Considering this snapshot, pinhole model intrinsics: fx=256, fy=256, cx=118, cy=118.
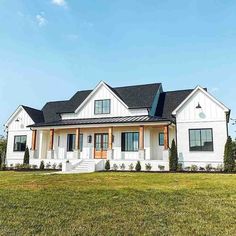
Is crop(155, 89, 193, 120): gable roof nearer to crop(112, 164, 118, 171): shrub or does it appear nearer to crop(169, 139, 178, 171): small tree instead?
crop(169, 139, 178, 171): small tree

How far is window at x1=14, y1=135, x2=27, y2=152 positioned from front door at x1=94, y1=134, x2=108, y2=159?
8069mm

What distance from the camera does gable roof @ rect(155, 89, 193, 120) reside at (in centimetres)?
2278

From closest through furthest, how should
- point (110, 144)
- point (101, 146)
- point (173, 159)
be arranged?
1. point (173, 159)
2. point (110, 144)
3. point (101, 146)

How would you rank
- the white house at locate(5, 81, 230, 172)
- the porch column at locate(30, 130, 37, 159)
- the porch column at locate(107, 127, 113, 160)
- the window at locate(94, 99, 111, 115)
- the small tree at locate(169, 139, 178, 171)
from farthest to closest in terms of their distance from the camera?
the window at locate(94, 99, 111, 115)
the porch column at locate(30, 130, 37, 159)
the porch column at locate(107, 127, 113, 160)
the white house at locate(5, 81, 230, 172)
the small tree at locate(169, 139, 178, 171)

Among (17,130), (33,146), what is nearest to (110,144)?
(33,146)

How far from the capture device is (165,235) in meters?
4.54

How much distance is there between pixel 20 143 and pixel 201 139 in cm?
1759

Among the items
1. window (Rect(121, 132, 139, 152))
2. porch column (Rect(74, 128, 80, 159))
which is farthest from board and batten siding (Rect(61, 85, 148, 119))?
porch column (Rect(74, 128, 80, 159))

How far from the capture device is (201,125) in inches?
769

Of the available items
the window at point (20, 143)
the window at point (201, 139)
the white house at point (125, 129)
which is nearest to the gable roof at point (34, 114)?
the white house at point (125, 129)

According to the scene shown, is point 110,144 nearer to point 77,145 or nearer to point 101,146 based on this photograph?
point 101,146

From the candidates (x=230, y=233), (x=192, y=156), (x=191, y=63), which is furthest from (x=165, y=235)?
(x=191, y=63)

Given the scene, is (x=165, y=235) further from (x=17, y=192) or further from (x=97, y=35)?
(x=97, y=35)

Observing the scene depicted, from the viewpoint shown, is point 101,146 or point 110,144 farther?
point 101,146
